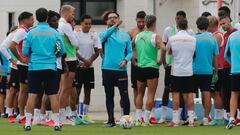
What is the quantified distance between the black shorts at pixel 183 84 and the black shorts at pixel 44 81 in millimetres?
2809

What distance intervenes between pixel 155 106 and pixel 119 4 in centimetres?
680

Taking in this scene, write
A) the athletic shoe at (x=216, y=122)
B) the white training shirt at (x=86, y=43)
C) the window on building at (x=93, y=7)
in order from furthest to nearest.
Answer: the window on building at (x=93, y=7), the white training shirt at (x=86, y=43), the athletic shoe at (x=216, y=122)

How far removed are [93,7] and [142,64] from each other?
8.36 metres

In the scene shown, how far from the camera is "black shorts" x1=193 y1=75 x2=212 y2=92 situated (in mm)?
19422

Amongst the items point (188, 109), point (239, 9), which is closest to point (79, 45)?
point (188, 109)

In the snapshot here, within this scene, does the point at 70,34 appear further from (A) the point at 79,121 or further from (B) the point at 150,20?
(A) the point at 79,121

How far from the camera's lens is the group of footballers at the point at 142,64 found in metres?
18.8

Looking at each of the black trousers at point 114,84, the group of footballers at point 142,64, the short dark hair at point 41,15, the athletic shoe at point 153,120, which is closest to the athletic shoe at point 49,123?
the group of footballers at point 142,64

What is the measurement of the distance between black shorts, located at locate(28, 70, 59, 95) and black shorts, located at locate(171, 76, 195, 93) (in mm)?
2809

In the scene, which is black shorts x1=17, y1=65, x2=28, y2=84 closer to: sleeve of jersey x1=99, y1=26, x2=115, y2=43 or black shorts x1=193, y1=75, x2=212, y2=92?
sleeve of jersey x1=99, y1=26, x2=115, y2=43

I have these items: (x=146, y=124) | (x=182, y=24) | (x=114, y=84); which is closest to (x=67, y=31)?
(x=114, y=84)

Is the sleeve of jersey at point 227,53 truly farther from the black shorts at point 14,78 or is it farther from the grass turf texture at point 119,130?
the black shorts at point 14,78

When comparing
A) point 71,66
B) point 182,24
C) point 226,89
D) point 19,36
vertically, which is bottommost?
point 226,89

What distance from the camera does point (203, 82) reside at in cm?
1945
